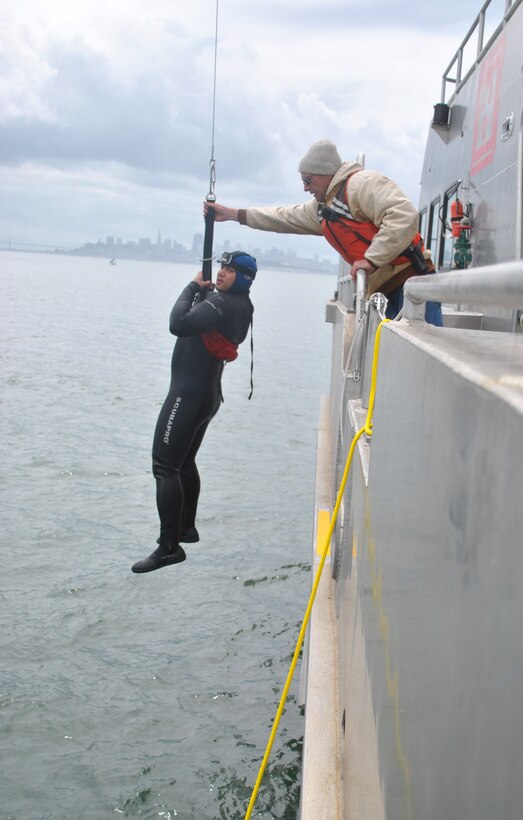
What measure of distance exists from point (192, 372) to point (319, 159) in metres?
1.74

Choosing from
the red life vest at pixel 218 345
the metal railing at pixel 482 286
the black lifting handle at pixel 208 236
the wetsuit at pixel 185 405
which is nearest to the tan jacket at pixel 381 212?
the black lifting handle at pixel 208 236

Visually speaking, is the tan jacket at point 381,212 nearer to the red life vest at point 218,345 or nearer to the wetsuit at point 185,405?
the wetsuit at point 185,405

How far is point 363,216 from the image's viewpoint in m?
5.30

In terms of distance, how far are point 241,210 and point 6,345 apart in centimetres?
2925

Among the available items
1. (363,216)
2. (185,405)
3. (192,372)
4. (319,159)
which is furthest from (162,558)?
(319,159)

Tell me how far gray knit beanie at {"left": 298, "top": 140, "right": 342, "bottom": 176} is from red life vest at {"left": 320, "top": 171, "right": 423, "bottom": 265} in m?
0.19

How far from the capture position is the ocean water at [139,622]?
579 centimetres

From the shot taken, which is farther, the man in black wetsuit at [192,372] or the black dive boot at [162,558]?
the black dive boot at [162,558]

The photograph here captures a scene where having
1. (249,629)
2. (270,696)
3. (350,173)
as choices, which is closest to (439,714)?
(350,173)

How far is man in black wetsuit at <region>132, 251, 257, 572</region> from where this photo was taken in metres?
5.75

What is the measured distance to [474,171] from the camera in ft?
24.7

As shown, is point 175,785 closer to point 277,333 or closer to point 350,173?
point 350,173

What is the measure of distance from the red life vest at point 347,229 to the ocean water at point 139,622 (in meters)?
3.51

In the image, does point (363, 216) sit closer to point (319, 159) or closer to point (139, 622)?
point (319, 159)
